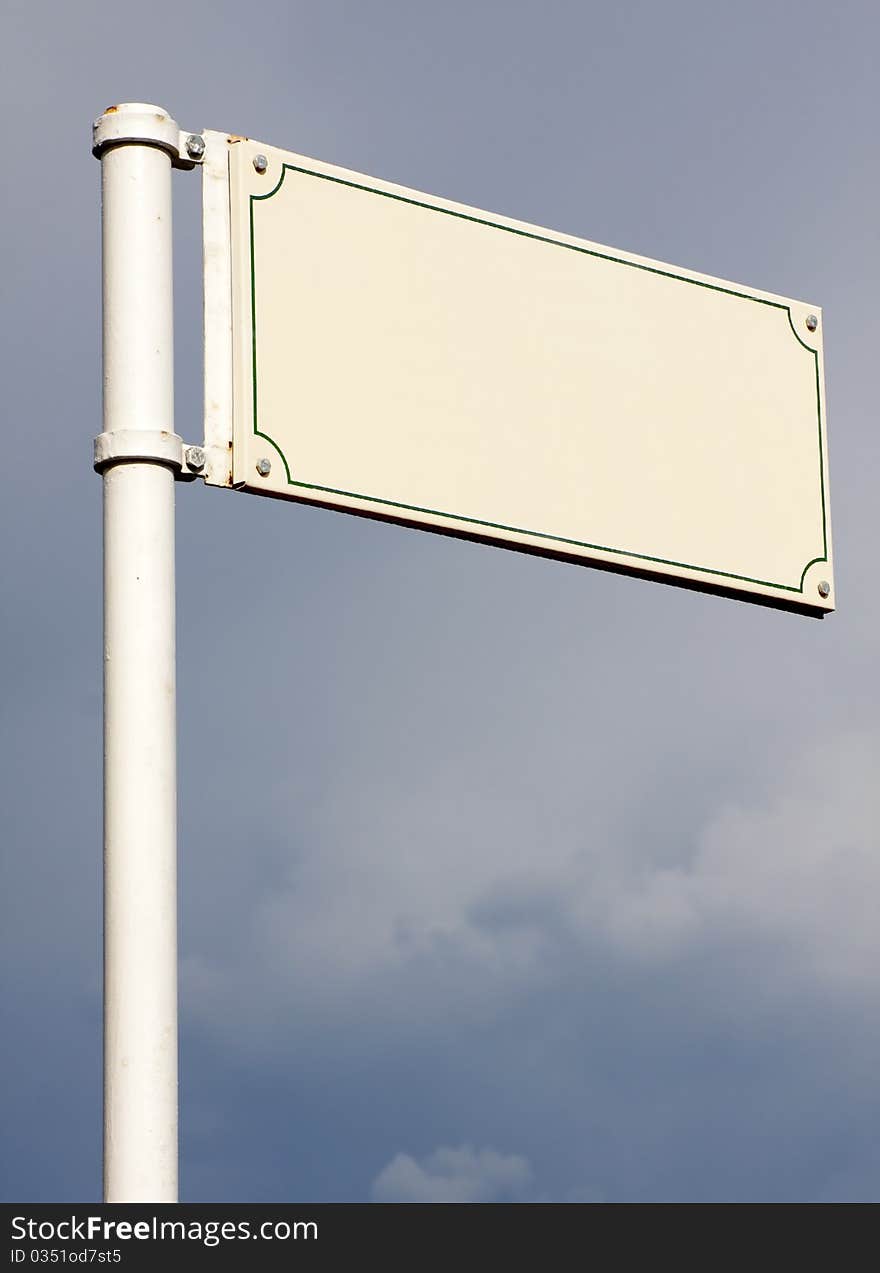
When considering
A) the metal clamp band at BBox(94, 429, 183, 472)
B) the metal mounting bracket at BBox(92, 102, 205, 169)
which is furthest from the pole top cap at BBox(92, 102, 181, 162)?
the metal clamp band at BBox(94, 429, 183, 472)

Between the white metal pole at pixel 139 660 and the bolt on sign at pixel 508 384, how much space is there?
0.44 feet

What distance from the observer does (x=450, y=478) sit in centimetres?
495

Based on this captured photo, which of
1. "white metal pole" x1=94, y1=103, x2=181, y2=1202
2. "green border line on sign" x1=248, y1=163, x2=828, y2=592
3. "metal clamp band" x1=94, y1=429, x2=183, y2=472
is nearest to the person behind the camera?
"white metal pole" x1=94, y1=103, x2=181, y2=1202

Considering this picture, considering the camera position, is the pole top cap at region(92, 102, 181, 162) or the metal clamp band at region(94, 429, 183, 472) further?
the pole top cap at region(92, 102, 181, 162)

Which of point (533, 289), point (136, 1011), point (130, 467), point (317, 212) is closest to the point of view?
point (136, 1011)

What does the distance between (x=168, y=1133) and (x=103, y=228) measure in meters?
1.88

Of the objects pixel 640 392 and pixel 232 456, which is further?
pixel 640 392

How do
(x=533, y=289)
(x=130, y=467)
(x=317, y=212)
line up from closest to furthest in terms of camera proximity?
(x=130, y=467) < (x=317, y=212) < (x=533, y=289)

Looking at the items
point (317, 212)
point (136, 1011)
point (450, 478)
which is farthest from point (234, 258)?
point (136, 1011)

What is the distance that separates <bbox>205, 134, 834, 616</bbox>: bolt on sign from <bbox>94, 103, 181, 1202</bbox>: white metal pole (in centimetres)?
13

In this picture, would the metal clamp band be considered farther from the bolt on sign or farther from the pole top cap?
the pole top cap

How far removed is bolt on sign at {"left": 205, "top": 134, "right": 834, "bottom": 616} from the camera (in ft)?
15.7

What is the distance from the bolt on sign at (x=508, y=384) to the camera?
15.7 feet

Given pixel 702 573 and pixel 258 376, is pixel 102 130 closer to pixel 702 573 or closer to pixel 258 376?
pixel 258 376
